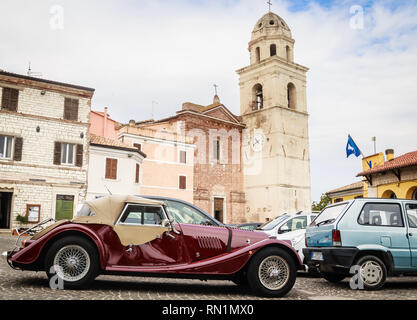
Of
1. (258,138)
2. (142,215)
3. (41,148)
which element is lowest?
(142,215)

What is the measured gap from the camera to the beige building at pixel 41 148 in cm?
2336

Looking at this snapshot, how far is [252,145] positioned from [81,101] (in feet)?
68.9

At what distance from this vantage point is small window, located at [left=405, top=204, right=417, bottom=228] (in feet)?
24.6

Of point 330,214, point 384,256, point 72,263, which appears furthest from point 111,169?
point 384,256

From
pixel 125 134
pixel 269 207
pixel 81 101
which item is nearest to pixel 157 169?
pixel 125 134

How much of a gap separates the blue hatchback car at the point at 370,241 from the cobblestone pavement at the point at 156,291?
371 millimetres

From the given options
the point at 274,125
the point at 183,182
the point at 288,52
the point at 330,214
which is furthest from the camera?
the point at 288,52

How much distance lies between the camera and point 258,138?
4216 cm

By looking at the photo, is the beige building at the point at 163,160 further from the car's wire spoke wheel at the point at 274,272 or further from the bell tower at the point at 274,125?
the car's wire spoke wheel at the point at 274,272

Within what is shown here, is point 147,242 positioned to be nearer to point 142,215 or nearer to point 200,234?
point 142,215

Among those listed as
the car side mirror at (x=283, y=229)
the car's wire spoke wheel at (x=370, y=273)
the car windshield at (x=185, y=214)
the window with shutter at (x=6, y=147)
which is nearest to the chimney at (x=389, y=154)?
the car side mirror at (x=283, y=229)

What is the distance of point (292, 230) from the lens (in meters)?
10.5

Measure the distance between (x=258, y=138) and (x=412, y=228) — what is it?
3495cm

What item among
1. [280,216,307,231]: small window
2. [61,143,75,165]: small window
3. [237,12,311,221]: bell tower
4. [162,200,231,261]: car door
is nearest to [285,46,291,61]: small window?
[237,12,311,221]: bell tower
